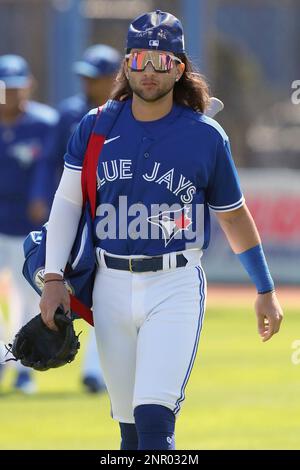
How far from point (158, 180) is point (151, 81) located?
0.41m

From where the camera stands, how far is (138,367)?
5344 millimetres

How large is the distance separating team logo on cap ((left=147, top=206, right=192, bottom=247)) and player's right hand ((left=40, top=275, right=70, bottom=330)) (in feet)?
1.57

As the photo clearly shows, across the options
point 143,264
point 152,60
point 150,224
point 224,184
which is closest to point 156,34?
point 152,60

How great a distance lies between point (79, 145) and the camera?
5.52 m

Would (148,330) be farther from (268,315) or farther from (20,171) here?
(20,171)

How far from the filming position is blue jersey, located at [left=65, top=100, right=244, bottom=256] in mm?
5383

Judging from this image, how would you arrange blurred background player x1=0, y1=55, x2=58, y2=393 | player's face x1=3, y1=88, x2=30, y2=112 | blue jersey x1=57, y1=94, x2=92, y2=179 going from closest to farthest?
blue jersey x1=57, y1=94, x2=92, y2=179 → blurred background player x1=0, y1=55, x2=58, y2=393 → player's face x1=3, y1=88, x2=30, y2=112

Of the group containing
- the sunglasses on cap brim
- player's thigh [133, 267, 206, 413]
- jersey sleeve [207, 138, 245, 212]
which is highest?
the sunglasses on cap brim

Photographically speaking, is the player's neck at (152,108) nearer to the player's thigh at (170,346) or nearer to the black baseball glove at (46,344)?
the player's thigh at (170,346)

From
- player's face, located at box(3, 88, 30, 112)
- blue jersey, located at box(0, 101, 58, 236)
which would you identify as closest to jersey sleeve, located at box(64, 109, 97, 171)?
blue jersey, located at box(0, 101, 58, 236)

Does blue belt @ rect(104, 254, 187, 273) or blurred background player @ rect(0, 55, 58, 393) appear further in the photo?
blurred background player @ rect(0, 55, 58, 393)

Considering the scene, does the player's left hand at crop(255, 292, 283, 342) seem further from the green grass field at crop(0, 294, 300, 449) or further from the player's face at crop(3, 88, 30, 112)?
the player's face at crop(3, 88, 30, 112)

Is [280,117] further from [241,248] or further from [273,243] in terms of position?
[241,248]
